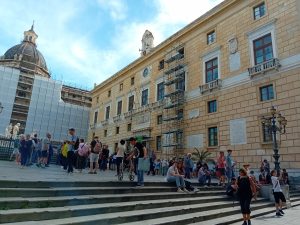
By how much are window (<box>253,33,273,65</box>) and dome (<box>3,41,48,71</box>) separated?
201 ft

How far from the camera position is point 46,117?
168 ft

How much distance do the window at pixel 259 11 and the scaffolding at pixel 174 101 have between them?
7653 mm

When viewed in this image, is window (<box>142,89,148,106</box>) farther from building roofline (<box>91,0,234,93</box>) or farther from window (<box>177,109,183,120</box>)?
window (<box>177,109,183,120</box>)

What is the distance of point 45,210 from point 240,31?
19.1 metres

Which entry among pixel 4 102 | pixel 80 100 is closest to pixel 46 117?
pixel 4 102

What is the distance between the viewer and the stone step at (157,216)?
5554mm

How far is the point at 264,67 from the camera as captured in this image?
17891 mm

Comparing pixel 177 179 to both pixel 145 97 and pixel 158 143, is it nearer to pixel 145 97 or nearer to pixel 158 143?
pixel 158 143

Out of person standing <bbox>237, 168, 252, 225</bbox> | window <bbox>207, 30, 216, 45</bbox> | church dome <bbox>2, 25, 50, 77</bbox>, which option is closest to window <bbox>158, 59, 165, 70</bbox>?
window <bbox>207, 30, 216, 45</bbox>

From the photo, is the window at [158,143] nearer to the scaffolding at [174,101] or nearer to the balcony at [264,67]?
the scaffolding at [174,101]

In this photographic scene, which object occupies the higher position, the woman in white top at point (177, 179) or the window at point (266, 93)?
the window at point (266, 93)

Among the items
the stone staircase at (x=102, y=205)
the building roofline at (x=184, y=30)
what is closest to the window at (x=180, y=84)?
the building roofline at (x=184, y=30)

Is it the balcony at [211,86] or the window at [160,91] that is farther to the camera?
the window at [160,91]

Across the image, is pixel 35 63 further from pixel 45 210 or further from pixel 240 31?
pixel 45 210
